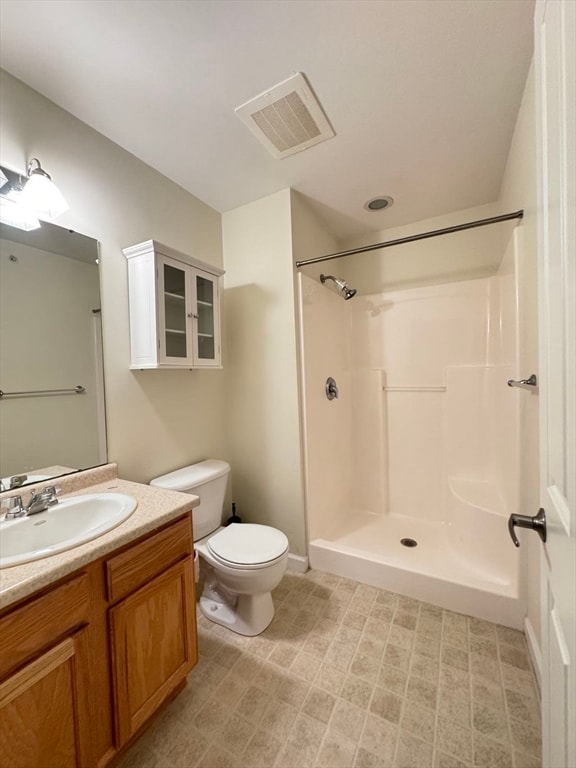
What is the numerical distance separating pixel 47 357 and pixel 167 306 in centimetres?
56

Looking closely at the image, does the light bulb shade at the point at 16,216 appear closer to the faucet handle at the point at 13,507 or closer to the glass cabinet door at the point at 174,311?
the glass cabinet door at the point at 174,311

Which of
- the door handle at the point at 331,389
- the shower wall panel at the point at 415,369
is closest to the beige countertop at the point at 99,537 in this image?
the door handle at the point at 331,389

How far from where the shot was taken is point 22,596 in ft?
2.18

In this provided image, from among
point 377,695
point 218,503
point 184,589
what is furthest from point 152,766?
point 218,503

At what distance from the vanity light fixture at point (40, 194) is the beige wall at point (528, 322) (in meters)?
1.84

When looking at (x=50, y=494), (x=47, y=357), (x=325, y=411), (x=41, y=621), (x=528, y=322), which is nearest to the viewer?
(x=41, y=621)

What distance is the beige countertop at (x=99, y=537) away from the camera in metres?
0.68

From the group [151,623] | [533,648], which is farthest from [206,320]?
[533,648]

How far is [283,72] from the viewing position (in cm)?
116

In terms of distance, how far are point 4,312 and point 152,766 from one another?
5.33ft

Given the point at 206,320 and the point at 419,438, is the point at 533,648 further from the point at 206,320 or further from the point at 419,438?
the point at 206,320

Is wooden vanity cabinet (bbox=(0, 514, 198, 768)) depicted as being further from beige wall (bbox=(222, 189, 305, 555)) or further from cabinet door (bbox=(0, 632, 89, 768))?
beige wall (bbox=(222, 189, 305, 555))

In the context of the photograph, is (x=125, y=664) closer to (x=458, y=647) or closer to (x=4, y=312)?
(x=4, y=312)

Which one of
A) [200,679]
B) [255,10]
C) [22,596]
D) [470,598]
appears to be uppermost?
[255,10]
